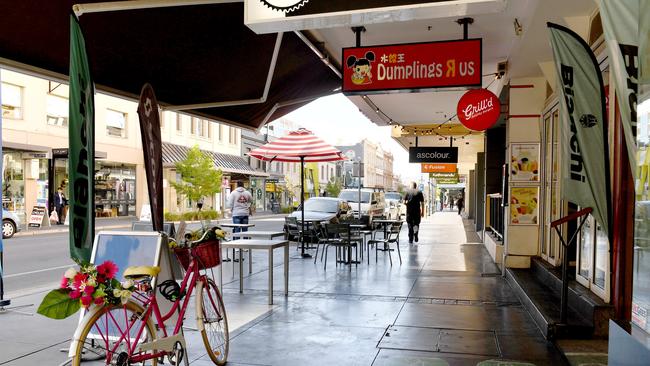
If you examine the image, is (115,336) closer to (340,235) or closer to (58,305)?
(58,305)

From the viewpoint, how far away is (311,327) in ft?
19.2

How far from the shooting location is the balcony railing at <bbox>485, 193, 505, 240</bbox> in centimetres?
1175

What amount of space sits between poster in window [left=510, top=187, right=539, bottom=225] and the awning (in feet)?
85.8

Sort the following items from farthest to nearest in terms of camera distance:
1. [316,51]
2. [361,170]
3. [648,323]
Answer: [361,170] → [316,51] → [648,323]

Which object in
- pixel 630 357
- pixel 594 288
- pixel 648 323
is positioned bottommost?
pixel 594 288

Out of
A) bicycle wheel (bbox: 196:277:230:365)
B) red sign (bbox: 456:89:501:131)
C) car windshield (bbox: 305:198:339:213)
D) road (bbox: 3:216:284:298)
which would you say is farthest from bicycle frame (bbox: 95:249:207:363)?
car windshield (bbox: 305:198:339:213)

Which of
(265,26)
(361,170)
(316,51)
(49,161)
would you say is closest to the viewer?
(265,26)

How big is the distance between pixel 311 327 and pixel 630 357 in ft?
13.6

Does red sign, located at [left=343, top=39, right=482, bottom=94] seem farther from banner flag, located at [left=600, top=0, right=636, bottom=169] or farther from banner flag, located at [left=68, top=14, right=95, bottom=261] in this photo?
banner flag, located at [left=600, top=0, right=636, bottom=169]

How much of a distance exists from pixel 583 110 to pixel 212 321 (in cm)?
354

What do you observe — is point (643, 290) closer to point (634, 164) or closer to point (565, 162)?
point (634, 164)

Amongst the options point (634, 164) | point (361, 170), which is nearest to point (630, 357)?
point (634, 164)

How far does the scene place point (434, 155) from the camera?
1856 centimetres

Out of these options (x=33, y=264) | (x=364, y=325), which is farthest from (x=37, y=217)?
(x=364, y=325)
